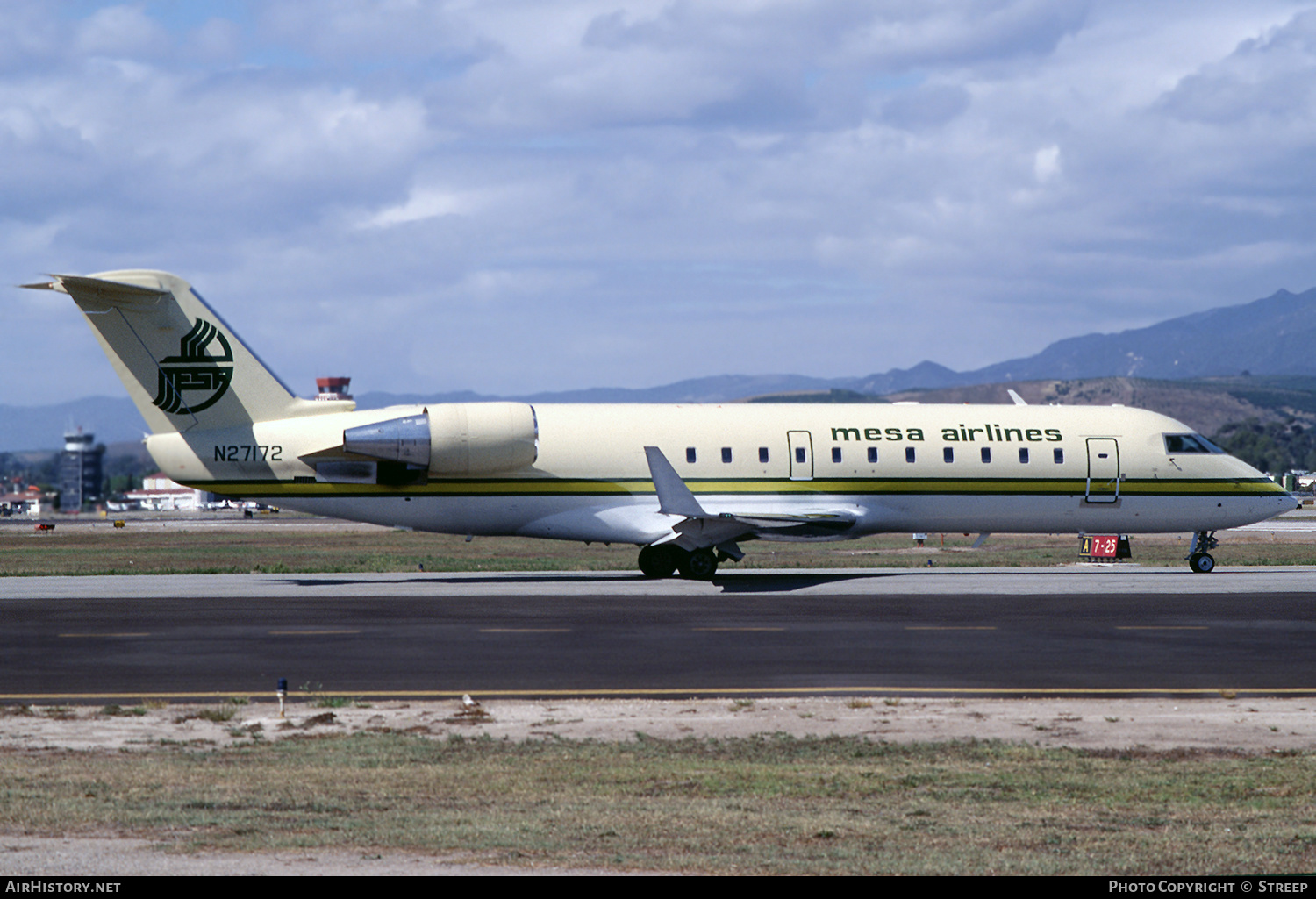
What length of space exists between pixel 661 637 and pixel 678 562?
11323mm

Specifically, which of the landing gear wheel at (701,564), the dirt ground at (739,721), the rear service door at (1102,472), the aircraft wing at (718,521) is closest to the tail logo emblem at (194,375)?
the aircraft wing at (718,521)

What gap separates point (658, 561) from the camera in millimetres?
32062

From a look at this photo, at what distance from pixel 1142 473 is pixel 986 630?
47.6ft

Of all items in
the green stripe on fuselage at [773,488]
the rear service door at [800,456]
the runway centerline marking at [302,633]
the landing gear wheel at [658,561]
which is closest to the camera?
the runway centerline marking at [302,633]

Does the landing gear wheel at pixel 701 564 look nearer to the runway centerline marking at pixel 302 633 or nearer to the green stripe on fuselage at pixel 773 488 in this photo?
the green stripe on fuselage at pixel 773 488

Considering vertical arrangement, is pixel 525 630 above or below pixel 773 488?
below

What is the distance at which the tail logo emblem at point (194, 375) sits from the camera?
1188 inches

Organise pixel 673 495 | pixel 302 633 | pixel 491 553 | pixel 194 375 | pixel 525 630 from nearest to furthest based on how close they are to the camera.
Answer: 1. pixel 302 633
2. pixel 525 630
3. pixel 673 495
4. pixel 194 375
5. pixel 491 553

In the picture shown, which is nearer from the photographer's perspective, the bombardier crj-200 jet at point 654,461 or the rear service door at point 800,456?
the bombardier crj-200 jet at point 654,461

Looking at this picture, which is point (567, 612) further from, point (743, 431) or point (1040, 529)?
point (1040, 529)

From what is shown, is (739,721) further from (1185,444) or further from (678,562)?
(1185,444)

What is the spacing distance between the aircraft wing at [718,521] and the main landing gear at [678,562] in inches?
14.3

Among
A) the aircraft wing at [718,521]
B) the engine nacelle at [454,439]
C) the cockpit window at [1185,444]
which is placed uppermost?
the engine nacelle at [454,439]

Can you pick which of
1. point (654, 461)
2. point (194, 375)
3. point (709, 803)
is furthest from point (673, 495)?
point (709, 803)
